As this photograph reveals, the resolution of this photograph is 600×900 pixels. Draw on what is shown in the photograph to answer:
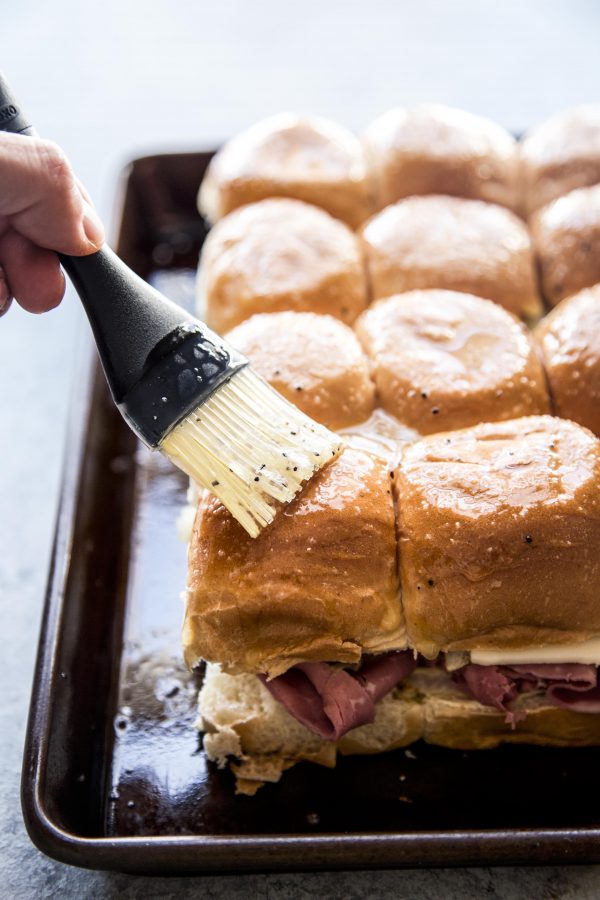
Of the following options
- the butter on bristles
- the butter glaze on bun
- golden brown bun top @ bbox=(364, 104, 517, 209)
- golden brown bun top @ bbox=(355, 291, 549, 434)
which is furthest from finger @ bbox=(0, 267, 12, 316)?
golden brown bun top @ bbox=(364, 104, 517, 209)

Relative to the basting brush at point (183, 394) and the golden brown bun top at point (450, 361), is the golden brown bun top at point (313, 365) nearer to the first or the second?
the golden brown bun top at point (450, 361)

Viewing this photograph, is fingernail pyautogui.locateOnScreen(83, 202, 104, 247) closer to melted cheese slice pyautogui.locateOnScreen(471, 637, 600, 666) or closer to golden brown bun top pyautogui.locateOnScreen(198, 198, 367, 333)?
golden brown bun top pyautogui.locateOnScreen(198, 198, 367, 333)

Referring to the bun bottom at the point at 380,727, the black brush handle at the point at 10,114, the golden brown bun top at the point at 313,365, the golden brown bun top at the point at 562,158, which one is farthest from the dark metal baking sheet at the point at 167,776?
the golden brown bun top at the point at 562,158

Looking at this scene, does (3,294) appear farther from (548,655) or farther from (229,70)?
(229,70)

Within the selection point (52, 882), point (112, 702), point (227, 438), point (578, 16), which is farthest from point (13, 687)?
point (578, 16)

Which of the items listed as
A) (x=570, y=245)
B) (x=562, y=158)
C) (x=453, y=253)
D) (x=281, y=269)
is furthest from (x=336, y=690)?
(x=562, y=158)
